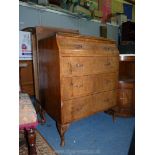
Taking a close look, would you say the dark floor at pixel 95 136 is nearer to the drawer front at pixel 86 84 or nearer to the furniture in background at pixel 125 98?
the furniture in background at pixel 125 98

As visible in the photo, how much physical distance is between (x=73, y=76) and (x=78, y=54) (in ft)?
0.71

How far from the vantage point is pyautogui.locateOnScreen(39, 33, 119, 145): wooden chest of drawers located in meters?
1.60

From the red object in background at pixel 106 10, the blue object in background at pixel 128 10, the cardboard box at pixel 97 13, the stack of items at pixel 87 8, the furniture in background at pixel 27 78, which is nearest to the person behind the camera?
the furniture in background at pixel 27 78

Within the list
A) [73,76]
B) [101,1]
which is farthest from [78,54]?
[101,1]

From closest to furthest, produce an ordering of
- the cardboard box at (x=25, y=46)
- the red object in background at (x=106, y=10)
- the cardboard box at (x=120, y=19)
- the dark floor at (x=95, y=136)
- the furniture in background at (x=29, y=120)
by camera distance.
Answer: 1. the furniture in background at (x=29, y=120)
2. the dark floor at (x=95, y=136)
3. the cardboard box at (x=25, y=46)
4. the red object in background at (x=106, y=10)
5. the cardboard box at (x=120, y=19)

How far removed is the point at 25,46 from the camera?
2.42 meters

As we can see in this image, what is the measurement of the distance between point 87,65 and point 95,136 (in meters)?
0.74

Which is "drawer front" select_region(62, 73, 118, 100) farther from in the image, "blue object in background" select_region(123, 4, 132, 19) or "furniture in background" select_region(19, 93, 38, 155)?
"blue object in background" select_region(123, 4, 132, 19)

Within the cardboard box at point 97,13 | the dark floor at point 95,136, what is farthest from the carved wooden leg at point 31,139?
the cardboard box at point 97,13

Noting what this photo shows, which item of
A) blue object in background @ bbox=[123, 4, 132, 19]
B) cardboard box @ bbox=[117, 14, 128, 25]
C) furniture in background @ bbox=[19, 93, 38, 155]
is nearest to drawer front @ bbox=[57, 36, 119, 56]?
furniture in background @ bbox=[19, 93, 38, 155]

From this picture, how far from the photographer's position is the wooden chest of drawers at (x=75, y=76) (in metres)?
1.60
